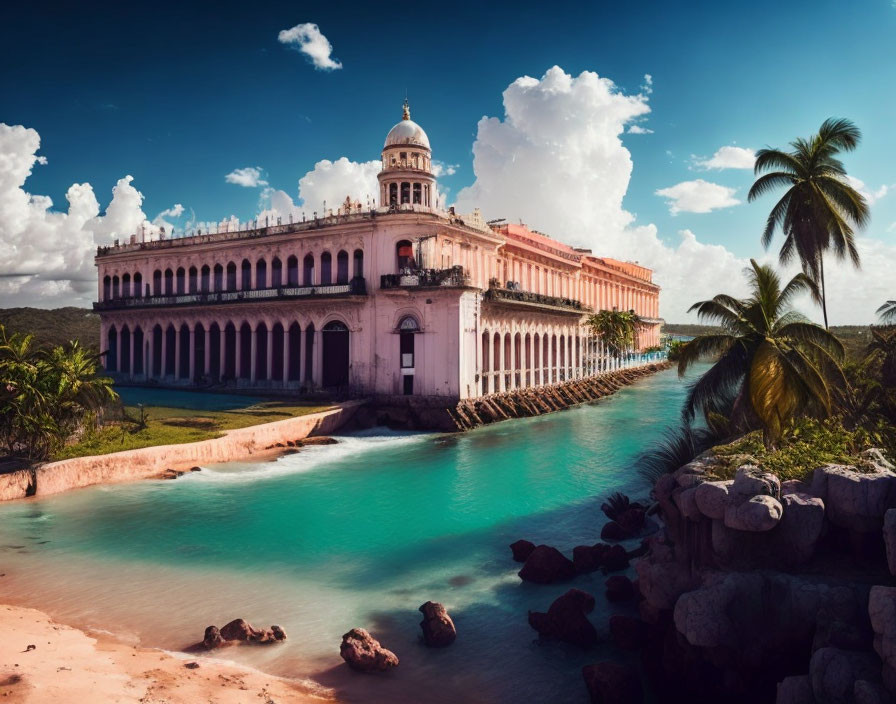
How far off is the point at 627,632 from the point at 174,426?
22745mm

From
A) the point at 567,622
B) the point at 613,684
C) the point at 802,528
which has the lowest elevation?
the point at 613,684

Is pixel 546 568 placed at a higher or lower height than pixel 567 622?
higher

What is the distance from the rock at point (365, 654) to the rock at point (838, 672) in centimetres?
614

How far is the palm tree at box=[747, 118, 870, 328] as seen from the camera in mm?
25125

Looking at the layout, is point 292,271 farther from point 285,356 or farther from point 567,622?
point 567,622

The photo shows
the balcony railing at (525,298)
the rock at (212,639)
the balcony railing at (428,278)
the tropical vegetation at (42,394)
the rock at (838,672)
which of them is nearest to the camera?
the rock at (838,672)

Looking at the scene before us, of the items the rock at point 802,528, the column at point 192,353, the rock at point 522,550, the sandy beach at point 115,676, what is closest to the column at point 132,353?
the column at point 192,353

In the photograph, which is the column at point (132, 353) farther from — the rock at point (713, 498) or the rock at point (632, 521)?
the rock at point (713, 498)

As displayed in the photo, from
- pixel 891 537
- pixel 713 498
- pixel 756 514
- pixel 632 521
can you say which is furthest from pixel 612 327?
pixel 891 537

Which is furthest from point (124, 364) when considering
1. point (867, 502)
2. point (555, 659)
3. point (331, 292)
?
point (867, 502)

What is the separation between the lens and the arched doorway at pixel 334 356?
1640 inches

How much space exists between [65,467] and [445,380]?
67.2ft

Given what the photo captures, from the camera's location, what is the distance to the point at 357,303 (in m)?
40.0

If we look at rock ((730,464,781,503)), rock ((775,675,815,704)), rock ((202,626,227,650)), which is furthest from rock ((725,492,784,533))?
rock ((202,626,227,650))
